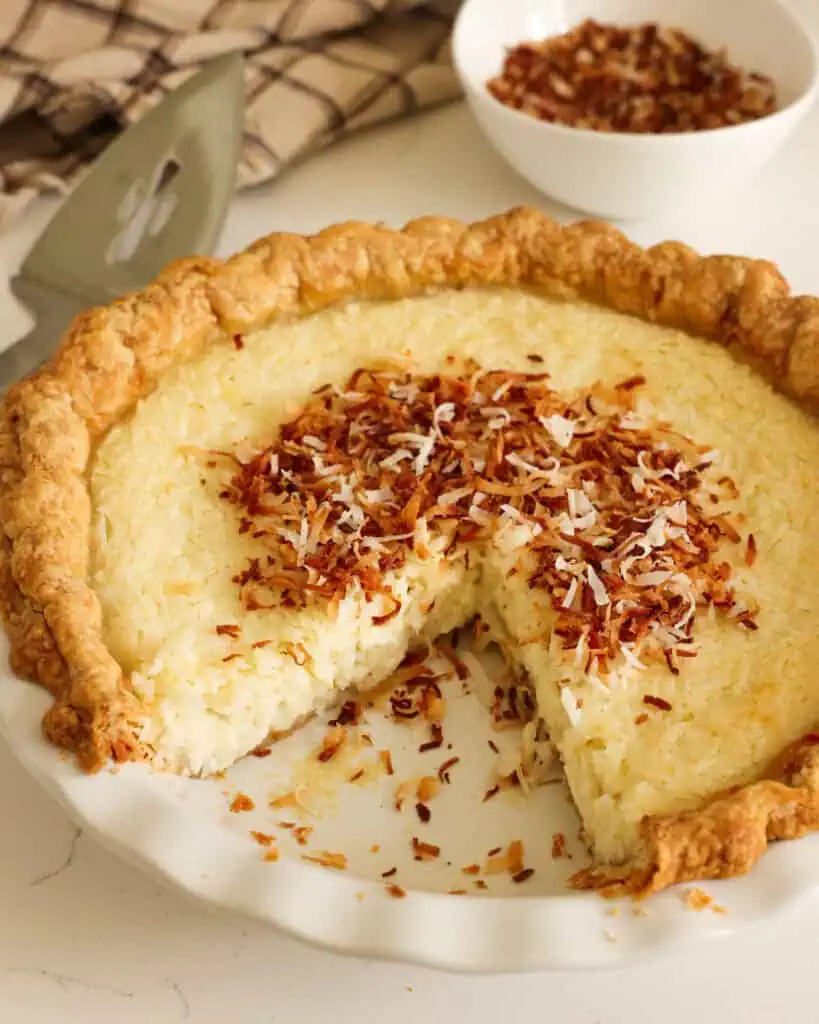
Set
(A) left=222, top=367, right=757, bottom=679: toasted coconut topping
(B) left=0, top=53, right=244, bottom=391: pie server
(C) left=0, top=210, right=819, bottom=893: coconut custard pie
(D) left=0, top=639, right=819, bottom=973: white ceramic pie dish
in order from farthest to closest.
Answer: (B) left=0, top=53, right=244, bottom=391: pie server → (A) left=222, top=367, right=757, bottom=679: toasted coconut topping → (C) left=0, top=210, right=819, bottom=893: coconut custard pie → (D) left=0, top=639, right=819, bottom=973: white ceramic pie dish

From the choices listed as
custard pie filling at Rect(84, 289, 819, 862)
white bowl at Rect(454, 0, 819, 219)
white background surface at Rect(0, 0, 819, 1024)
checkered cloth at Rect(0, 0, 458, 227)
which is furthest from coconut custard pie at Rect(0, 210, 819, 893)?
checkered cloth at Rect(0, 0, 458, 227)

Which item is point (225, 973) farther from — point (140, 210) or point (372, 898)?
point (140, 210)

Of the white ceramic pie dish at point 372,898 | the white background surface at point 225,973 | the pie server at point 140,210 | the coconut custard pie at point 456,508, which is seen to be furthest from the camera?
the pie server at point 140,210

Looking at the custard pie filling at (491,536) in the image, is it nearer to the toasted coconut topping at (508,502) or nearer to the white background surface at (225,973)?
the toasted coconut topping at (508,502)

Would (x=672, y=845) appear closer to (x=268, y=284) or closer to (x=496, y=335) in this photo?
(x=496, y=335)

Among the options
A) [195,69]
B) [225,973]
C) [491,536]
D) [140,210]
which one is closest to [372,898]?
[225,973]

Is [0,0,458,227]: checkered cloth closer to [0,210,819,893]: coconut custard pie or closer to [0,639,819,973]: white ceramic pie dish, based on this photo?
[0,210,819,893]: coconut custard pie

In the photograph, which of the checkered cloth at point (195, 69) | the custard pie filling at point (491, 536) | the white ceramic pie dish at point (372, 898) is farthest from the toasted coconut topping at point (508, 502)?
the checkered cloth at point (195, 69)
